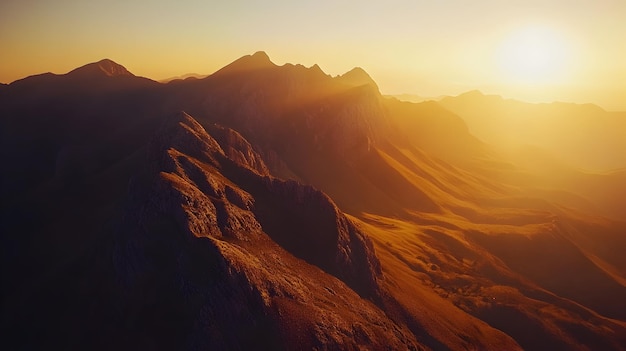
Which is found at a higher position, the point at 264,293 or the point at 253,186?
the point at 253,186

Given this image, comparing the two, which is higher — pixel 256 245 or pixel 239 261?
pixel 239 261

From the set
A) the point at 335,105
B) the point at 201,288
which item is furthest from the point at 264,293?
the point at 335,105

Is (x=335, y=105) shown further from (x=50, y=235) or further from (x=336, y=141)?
(x=50, y=235)

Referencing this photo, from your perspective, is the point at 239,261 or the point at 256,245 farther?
the point at 256,245

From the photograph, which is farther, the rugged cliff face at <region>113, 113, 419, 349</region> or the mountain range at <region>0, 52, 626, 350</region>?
the mountain range at <region>0, 52, 626, 350</region>
